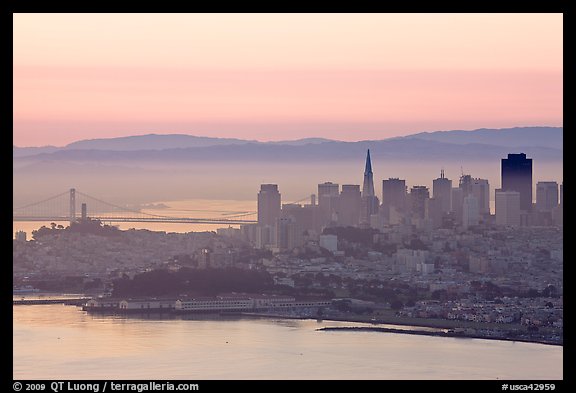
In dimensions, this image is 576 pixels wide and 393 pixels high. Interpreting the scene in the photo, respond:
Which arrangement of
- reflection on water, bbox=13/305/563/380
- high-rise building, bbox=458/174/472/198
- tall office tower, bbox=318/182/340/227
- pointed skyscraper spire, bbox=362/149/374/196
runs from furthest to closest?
Answer: 1. pointed skyscraper spire, bbox=362/149/374/196
2. high-rise building, bbox=458/174/472/198
3. tall office tower, bbox=318/182/340/227
4. reflection on water, bbox=13/305/563/380

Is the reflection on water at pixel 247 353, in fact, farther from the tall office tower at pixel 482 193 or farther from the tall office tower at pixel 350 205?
the tall office tower at pixel 482 193

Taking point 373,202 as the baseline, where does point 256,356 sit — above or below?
below

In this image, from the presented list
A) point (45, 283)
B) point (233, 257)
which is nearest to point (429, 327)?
point (45, 283)

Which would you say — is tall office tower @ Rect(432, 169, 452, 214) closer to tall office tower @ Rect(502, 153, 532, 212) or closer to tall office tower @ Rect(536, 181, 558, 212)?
tall office tower @ Rect(502, 153, 532, 212)

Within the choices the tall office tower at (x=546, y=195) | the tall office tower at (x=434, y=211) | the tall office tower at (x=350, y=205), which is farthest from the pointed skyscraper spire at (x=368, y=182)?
the tall office tower at (x=546, y=195)

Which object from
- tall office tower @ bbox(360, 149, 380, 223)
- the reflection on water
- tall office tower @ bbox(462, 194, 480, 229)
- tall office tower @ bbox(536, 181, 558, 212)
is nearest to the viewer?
the reflection on water

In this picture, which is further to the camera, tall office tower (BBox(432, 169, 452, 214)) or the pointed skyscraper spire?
the pointed skyscraper spire

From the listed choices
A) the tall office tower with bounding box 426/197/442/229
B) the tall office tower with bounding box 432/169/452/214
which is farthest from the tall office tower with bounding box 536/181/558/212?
the tall office tower with bounding box 432/169/452/214
